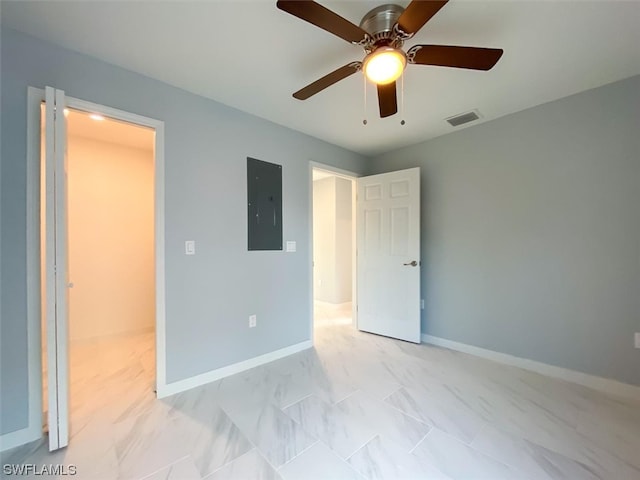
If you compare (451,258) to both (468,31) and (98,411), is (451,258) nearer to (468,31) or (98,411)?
(468,31)

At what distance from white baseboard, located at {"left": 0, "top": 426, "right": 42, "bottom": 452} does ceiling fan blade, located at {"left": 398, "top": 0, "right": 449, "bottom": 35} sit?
2.97 meters

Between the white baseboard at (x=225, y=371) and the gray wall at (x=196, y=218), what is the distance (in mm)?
48

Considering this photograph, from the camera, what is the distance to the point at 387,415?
1873mm

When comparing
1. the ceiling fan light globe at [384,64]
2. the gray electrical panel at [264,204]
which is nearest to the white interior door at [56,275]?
the gray electrical panel at [264,204]

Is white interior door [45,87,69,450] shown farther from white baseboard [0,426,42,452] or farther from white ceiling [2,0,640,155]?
white ceiling [2,0,640,155]

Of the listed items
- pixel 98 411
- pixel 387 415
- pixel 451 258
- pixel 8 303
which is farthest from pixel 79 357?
pixel 451 258

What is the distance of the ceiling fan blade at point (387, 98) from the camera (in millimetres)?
1689

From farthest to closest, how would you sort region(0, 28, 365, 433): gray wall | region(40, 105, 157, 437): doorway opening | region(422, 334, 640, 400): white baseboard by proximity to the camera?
region(40, 105, 157, 437): doorway opening < region(422, 334, 640, 400): white baseboard < region(0, 28, 365, 433): gray wall

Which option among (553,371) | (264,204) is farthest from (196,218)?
(553,371)

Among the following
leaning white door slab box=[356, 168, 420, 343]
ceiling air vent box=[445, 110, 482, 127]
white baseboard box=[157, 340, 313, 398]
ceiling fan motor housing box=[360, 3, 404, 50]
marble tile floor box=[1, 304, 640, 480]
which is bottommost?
marble tile floor box=[1, 304, 640, 480]

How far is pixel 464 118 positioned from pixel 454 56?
151cm

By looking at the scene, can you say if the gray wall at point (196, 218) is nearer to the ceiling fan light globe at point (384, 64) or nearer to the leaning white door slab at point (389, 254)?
the leaning white door slab at point (389, 254)

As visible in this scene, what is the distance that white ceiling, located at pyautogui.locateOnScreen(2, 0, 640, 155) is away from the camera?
58.3 inches

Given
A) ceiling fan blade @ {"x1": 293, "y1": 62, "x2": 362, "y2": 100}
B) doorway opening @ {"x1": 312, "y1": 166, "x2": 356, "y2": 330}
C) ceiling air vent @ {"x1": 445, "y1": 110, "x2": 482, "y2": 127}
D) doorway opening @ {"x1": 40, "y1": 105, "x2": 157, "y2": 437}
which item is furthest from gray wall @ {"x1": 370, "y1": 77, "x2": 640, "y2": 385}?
doorway opening @ {"x1": 40, "y1": 105, "x2": 157, "y2": 437}
